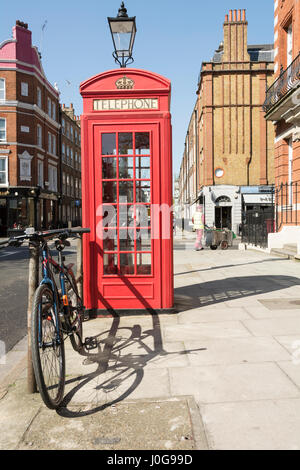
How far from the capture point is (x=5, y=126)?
3127 centimetres

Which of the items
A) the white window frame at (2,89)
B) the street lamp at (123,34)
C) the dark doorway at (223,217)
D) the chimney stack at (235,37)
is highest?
the chimney stack at (235,37)

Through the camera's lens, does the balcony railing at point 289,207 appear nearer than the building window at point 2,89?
Yes

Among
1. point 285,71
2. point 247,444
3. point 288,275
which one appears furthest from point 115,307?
point 285,71

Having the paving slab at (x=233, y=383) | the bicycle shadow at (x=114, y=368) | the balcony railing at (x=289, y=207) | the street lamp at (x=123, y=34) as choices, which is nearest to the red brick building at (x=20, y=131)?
the balcony railing at (x=289, y=207)

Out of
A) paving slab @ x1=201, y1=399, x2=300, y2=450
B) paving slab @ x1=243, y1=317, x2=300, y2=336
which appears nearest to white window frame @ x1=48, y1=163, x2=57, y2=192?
paving slab @ x1=243, y1=317, x2=300, y2=336

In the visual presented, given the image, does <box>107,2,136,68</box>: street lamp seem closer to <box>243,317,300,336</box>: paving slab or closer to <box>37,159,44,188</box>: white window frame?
<box>243,317,300,336</box>: paving slab

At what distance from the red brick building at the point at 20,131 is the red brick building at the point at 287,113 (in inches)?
810

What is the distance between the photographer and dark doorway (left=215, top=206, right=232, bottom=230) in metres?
34.1

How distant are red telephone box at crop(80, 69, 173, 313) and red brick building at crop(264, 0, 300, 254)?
9.17 meters

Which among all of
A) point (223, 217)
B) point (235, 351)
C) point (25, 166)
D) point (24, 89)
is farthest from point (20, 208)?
point (235, 351)

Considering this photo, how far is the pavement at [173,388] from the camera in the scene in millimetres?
2463

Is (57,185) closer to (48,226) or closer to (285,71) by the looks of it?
(48,226)

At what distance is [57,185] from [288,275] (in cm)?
3543

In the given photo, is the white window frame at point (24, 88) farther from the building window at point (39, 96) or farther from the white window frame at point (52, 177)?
the white window frame at point (52, 177)
